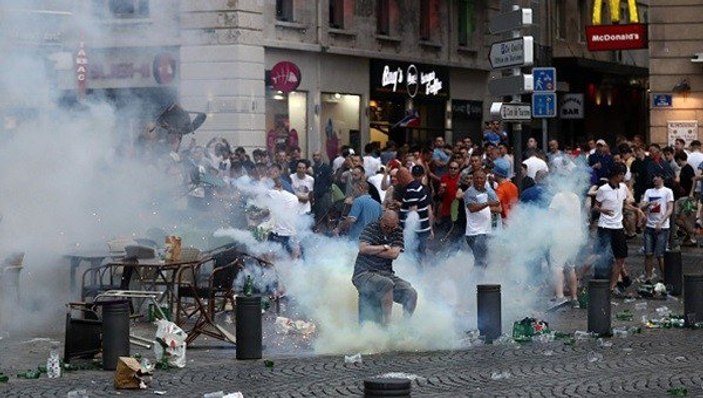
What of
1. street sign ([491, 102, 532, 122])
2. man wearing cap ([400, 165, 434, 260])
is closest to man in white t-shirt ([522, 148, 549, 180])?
street sign ([491, 102, 532, 122])

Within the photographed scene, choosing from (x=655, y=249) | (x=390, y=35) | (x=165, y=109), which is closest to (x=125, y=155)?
(x=165, y=109)

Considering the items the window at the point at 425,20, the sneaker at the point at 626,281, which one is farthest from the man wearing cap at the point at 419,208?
the window at the point at 425,20

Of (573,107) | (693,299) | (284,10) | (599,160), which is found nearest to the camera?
(693,299)

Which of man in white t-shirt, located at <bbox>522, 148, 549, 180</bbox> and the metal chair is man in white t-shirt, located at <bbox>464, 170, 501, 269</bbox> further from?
man in white t-shirt, located at <bbox>522, 148, 549, 180</bbox>

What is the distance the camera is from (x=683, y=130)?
36.4m

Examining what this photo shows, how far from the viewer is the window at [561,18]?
168ft

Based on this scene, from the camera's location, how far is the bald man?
15.6m

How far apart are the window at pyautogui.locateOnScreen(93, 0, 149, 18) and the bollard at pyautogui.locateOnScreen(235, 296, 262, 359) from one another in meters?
3.97

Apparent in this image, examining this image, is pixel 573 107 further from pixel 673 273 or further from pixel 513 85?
pixel 673 273

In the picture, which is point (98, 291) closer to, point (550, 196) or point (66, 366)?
point (66, 366)

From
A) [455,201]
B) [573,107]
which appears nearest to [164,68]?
[455,201]

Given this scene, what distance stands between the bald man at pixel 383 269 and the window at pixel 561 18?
119ft

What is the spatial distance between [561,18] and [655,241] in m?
30.4

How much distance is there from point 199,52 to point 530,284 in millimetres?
4952
